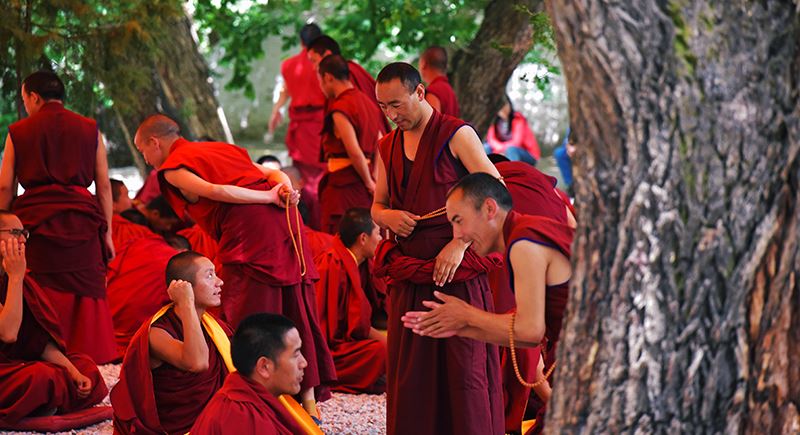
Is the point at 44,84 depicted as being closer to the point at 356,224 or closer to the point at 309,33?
the point at 356,224

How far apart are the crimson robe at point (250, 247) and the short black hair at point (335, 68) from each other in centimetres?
221

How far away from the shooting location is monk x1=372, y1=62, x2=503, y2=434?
17.4ft

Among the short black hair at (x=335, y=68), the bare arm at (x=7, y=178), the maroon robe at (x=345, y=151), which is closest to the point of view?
the bare arm at (x=7, y=178)

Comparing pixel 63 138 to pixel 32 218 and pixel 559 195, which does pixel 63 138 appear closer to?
pixel 32 218

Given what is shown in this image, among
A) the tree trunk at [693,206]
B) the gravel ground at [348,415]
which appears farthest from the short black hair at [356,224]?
the tree trunk at [693,206]

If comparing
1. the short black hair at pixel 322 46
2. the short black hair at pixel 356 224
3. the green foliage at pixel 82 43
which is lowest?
the short black hair at pixel 356 224

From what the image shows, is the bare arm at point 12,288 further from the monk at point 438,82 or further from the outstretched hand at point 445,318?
the monk at point 438,82

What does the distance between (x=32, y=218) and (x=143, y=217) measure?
1.95 m

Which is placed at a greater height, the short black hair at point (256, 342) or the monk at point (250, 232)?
the monk at point (250, 232)

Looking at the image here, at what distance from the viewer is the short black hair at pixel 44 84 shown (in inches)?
288

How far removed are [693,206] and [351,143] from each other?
5.26 metres

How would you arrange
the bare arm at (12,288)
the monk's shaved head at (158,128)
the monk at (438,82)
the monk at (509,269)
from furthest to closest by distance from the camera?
the monk at (438,82), the monk's shaved head at (158,128), the bare arm at (12,288), the monk at (509,269)

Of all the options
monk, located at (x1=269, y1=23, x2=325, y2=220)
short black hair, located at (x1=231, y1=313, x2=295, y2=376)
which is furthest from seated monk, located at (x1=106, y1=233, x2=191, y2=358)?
short black hair, located at (x1=231, y1=313, x2=295, y2=376)

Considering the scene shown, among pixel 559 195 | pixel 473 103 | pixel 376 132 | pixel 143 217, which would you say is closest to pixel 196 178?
pixel 559 195
